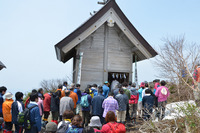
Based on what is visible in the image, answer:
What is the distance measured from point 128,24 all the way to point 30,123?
24.7ft

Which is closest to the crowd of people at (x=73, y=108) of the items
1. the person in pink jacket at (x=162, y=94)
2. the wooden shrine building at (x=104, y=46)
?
the person in pink jacket at (x=162, y=94)

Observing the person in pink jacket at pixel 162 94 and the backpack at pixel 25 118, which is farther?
the person in pink jacket at pixel 162 94

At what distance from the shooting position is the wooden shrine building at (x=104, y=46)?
1016cm

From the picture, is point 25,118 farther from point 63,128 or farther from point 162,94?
point 162,94

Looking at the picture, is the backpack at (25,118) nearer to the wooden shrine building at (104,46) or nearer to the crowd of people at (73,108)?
the crowd of people at (73,108)

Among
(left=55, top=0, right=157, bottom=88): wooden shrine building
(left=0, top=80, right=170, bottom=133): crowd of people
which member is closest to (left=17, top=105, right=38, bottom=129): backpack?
(left=0, top=80, right=170, bottom=133): crowd of people

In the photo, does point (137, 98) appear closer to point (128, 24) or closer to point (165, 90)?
point (165, 90)

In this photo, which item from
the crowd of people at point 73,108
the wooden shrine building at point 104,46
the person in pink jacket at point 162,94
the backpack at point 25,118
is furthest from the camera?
the wooden shrine building at point 104,46

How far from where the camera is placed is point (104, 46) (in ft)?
37.6

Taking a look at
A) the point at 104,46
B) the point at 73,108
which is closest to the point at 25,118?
the point at 73,108

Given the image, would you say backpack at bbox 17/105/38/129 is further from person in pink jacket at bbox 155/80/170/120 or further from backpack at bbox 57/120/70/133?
person in pink jacket at bbox 155/80/170/120

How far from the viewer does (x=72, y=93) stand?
788 cm

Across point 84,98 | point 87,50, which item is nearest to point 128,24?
point 87,50

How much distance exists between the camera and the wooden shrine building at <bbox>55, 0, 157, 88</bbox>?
1016 cm
